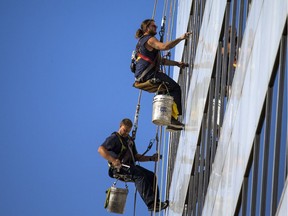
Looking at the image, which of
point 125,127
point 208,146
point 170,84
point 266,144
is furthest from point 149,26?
point 266,144

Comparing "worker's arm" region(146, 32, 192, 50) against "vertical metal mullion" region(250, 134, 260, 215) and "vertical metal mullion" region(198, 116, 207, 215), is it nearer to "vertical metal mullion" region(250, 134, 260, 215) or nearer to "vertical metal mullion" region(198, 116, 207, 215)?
"vertical metal mullion" region(198, 116, 207, 215)

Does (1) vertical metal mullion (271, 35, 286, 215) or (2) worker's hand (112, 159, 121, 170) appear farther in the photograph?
(2) worker's hand (112, 159, 121, 170)

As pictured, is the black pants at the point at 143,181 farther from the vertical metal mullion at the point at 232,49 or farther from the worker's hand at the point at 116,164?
the vertical metal mullion at the point at 232,49

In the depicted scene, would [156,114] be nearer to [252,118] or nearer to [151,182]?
[151,182]

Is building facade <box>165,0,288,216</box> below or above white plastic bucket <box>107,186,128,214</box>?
above

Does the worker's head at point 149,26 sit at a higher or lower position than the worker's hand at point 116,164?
higher

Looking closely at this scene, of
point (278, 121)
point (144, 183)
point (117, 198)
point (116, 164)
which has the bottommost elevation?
point (117, 198)

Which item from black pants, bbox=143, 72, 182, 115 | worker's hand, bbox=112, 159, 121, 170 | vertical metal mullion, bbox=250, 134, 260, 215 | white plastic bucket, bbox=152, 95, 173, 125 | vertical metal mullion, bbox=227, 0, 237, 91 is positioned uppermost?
vertical metal mullion, bbox=227, 0, 237, 91

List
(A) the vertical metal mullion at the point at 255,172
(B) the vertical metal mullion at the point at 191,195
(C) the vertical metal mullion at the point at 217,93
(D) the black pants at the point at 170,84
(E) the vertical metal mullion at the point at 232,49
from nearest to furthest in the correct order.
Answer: (A) the vertical metal mullion at the point at 255,172 → (E) the vertical metal mullion at the point at 232,49 → (C) the vertical metal mullion at the point at 217,93 → (D) the black pants at the point at 170,84 → (B) the vertical metal mullion at the point at 191,195

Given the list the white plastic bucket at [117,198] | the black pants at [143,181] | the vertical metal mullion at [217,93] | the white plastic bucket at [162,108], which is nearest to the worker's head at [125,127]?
the black pants at [143,181]

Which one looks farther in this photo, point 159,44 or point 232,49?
point 159,44

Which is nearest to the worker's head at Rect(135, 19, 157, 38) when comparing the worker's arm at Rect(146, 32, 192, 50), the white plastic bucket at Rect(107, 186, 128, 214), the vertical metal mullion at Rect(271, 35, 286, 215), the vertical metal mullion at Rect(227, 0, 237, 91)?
the worker's arm at Rect(146, 32, 192, 50)

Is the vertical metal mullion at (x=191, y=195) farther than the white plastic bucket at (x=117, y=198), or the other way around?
the white plastic bucket at (x=117, y=198)

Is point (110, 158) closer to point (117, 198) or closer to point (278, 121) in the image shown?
point (117, 198)
